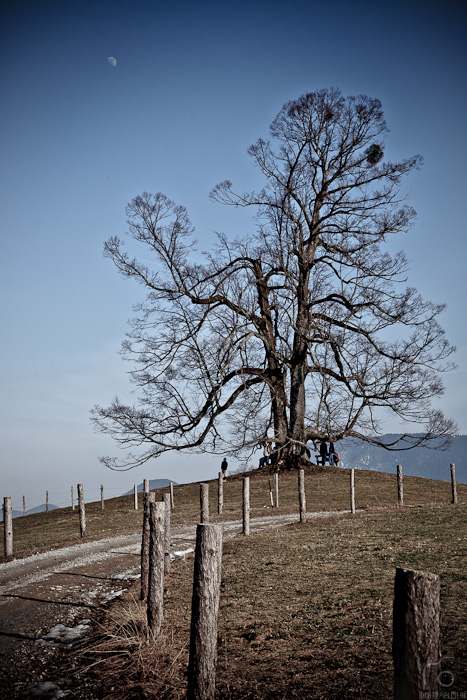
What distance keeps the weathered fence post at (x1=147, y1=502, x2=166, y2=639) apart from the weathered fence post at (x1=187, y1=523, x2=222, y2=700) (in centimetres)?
205

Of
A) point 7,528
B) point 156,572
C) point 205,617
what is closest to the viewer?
point 205,617

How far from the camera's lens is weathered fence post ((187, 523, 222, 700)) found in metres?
4.91

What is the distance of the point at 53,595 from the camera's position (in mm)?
9828

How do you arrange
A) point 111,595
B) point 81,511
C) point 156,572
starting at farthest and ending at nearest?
point 81,511, point 111,595, point 156,572

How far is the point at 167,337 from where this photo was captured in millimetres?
28359

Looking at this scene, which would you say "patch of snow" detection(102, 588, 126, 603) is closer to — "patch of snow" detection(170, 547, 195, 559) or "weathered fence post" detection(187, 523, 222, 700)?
"patch of snow" detection(170, 547, 195, 559)

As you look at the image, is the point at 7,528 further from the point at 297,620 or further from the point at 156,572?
the point at 297,620

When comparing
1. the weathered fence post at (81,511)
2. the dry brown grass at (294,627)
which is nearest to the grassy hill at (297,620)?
the dry brown grass at (294,627)

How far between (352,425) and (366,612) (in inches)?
865

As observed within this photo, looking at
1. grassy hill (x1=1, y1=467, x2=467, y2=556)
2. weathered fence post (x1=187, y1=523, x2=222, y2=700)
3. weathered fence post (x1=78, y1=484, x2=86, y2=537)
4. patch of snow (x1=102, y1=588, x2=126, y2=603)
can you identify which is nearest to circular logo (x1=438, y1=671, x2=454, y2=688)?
weathered fence post (x1=187, y1=523, x2=222, y2=700)

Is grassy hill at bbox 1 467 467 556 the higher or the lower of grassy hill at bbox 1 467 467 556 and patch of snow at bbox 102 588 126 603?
the lower

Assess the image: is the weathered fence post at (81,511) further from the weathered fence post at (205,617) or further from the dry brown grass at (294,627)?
the weathered fence post at (205,617)

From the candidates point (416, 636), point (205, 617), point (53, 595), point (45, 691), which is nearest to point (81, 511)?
point (53, 595)

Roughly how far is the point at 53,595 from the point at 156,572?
3.72m
